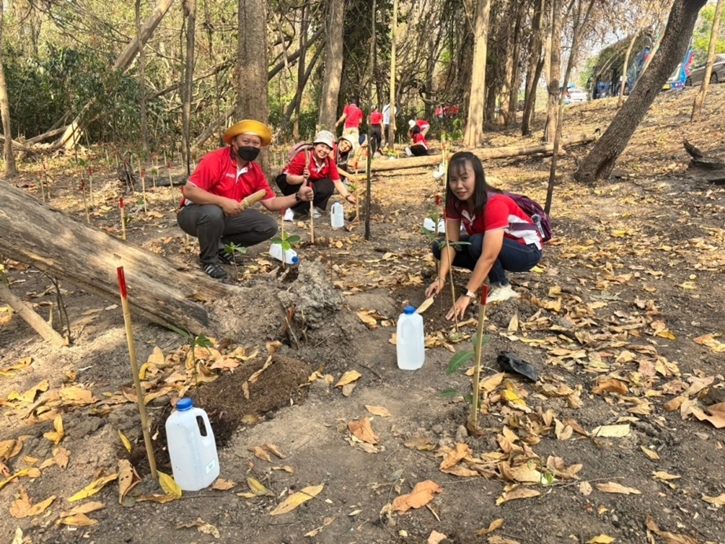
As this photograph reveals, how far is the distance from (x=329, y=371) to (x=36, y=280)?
274 centimetres

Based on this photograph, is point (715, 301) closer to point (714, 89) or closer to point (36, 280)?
point (36, 280)

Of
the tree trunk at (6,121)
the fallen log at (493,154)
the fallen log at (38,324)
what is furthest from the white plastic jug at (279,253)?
the tree trunk at (6,121)

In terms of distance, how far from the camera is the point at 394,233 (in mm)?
5406

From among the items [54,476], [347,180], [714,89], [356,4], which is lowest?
[54,476]

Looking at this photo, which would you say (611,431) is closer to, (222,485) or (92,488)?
(222,485)

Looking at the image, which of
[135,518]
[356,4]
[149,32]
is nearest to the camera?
[135,518]

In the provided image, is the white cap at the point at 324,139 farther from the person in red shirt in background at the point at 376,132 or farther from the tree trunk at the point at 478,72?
the tree trunk at the point at 478,72

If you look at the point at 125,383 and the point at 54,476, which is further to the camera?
the point at 125,383

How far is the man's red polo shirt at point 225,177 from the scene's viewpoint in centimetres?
364

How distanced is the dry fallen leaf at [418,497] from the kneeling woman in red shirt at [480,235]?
1.25 m

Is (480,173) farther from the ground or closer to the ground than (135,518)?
farther from the ground

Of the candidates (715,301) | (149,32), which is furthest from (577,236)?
(149,32)

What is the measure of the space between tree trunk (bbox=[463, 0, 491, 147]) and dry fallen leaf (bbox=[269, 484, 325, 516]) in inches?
386

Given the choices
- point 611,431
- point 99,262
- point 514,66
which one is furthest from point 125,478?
point 514,66
